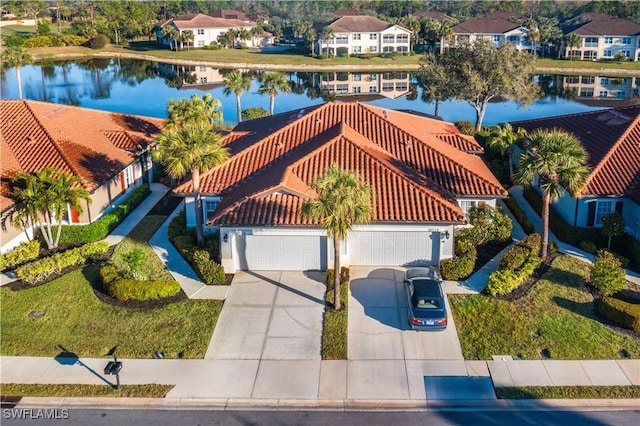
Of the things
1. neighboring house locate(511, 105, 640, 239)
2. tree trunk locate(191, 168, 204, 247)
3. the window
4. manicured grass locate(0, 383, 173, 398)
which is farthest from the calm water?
manicured grass locate(0, 383, 173, 398)

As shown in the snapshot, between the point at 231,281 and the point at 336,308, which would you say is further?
the point at 231,281

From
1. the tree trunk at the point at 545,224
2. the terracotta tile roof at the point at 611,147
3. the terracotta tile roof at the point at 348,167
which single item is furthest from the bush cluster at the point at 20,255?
the terracotta tile roof at the point at 611,147

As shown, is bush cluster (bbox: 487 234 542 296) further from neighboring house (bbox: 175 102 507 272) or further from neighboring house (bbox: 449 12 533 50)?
neighboring house (bbox: 449 12 533 50)

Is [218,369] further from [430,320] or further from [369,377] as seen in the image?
[430,320]

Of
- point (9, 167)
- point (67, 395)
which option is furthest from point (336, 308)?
point (9, 167)

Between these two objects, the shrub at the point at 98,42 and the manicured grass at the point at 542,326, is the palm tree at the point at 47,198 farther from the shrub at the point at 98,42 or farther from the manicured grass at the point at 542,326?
the shrub at the point at 98,42

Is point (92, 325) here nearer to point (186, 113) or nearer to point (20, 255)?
point (20, 255)

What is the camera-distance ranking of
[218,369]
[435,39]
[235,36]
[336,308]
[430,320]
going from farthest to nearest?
[235,36] → [435,39] → [336,308] → [430,320] → [218,369]

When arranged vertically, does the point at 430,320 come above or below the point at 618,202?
below
